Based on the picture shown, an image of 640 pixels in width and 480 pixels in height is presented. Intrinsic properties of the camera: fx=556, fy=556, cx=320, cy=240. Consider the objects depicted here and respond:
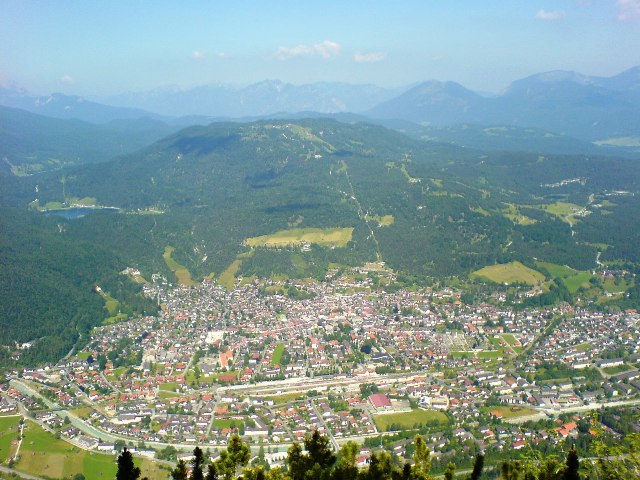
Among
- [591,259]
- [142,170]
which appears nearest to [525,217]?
[591,259]

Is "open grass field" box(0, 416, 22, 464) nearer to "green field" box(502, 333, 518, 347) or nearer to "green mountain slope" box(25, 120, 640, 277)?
"green mountain slope" box(25, 120, 640, 277)

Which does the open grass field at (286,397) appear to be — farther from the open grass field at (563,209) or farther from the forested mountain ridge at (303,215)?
the open grass field at (563,209)

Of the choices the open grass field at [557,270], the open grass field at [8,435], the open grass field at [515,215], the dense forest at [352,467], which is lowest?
the open grass field at [8,435]

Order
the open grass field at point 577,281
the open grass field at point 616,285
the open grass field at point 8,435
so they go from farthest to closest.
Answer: the open grass field at point 577,281, the open grass field at point 616,285, the open grass field at point 8,435

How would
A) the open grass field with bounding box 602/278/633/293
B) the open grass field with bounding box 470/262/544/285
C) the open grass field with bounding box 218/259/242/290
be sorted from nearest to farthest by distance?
the open grass field with bounding box 602/278/633/293 → the open grass field with bounding box 470/262/544/285 → the open grass field with bounding box 218/259/242/290

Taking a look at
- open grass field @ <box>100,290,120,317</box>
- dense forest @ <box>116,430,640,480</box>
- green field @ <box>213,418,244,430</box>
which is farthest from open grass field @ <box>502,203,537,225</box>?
dense forest @ <box>116,430,640,480</box>

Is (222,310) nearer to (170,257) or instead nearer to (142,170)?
(170,257)

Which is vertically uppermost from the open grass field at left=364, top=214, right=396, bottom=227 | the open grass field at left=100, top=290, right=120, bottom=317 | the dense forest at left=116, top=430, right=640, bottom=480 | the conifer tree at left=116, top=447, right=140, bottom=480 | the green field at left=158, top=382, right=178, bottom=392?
the conifer tree at left=116, top=447, right=140, bottom=480

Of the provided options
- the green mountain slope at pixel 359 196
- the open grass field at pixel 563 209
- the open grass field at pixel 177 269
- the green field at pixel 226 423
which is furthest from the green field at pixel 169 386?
the open grass field at pixel 563 209

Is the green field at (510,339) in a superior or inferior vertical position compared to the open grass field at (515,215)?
inferior
